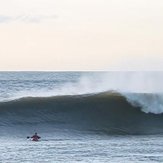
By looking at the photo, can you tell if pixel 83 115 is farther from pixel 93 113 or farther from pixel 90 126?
pixel 90 126

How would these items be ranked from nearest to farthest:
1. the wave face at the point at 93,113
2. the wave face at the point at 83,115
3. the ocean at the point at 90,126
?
1. the ocean at the point at 90,126
2. the wave face at the point at 93,113
3. the wave face at the point at 83,115

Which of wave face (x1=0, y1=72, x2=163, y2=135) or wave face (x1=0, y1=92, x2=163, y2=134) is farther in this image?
wave face (x1=0, y1=92, x2=163, y2=134)

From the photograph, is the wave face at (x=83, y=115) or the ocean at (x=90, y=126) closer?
the ocean at (x=90, y=126)

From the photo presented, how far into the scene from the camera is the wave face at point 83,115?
27562 millimetres

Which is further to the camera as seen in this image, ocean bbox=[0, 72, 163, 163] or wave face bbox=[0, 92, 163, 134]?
wave face bbox=[0, 92, 163, 134]

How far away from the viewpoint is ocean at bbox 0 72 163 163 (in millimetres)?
19172

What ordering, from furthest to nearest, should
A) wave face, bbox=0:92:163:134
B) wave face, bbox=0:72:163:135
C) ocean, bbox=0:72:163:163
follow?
wave face, bbox=0:92:163:134 → wave face, bbox=0:72:163:135 → ocean, bbox=0:72:163:163

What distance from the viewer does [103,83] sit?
42719 millimetres

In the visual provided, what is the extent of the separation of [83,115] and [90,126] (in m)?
2.19

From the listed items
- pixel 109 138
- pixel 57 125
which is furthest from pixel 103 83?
pixel 109 138

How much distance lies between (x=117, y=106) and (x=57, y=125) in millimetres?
4606

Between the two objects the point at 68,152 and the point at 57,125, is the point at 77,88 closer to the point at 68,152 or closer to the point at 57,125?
the point at 57,125

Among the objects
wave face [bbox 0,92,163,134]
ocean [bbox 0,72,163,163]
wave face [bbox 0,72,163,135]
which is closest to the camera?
ocean [bbox 0,72,163,163]

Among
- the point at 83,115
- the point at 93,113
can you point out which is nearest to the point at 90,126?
the point at 83,115
